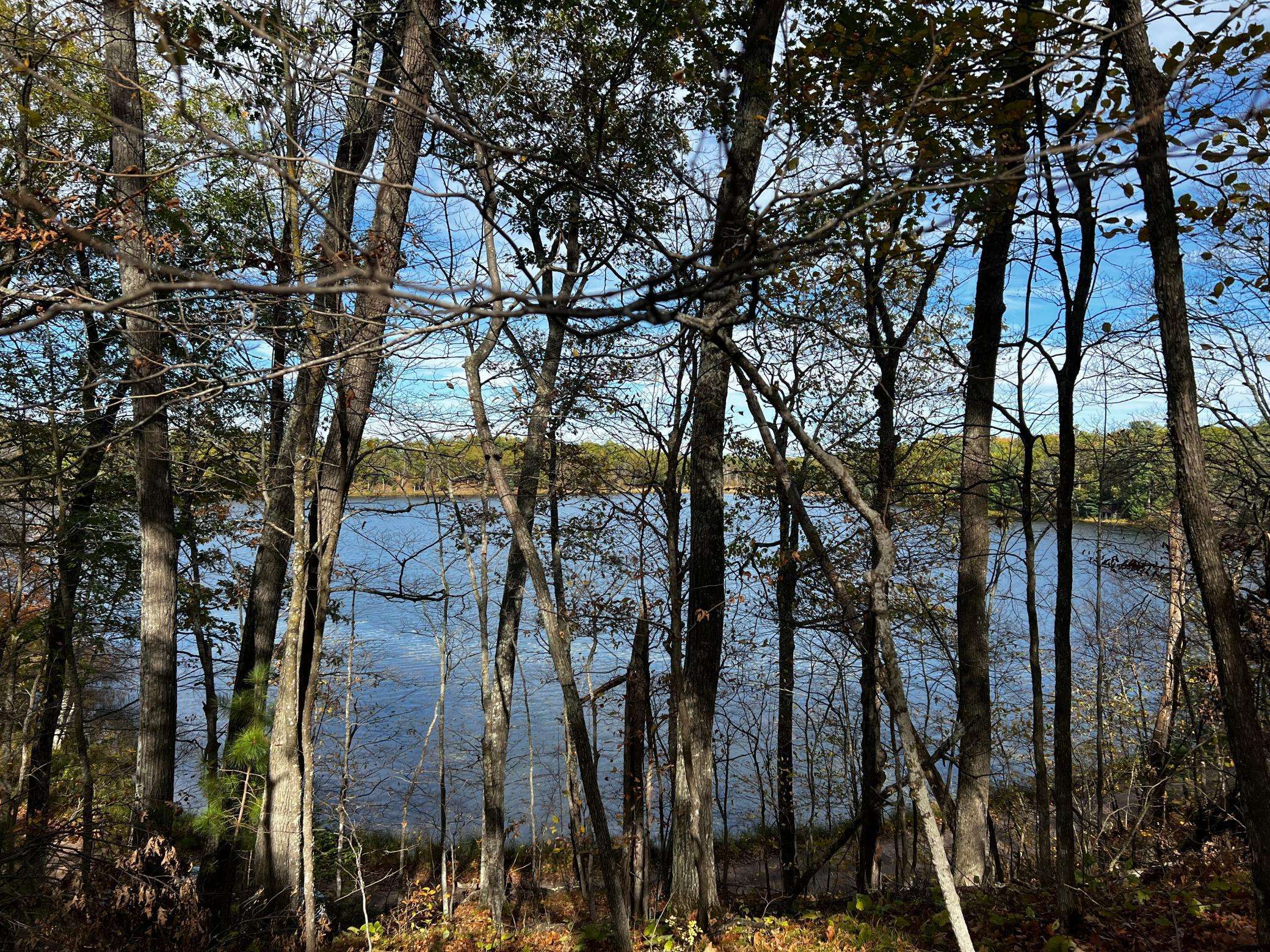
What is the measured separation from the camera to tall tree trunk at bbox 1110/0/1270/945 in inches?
151

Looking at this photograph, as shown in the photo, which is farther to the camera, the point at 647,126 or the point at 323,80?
the point at 647,126

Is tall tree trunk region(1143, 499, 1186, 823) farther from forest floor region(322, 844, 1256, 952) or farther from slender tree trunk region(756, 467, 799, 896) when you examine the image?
slender tree trunk region(756, 467, 799, 896)

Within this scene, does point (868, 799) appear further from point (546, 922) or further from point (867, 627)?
point (546, 922)

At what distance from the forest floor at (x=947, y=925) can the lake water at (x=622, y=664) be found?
2.61m

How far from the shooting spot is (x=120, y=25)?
6766 mm

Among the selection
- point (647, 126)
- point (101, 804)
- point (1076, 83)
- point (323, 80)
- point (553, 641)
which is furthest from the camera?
point (101, 804)

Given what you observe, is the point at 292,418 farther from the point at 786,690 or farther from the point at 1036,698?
the point at 1036,698

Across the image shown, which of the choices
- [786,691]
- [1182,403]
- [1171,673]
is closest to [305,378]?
[1182,403]

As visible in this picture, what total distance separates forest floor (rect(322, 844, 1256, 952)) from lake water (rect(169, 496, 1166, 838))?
2.61 m

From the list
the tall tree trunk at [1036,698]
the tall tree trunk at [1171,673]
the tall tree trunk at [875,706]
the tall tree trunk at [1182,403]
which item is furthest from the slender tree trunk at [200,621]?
the tall tree trunk at [1171,673]

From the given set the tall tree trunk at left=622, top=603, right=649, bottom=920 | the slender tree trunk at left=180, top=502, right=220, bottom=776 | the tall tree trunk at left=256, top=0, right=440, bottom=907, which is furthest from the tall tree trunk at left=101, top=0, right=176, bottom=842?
the tall tree trunk at left=622, top=603, right=649, bottom=920

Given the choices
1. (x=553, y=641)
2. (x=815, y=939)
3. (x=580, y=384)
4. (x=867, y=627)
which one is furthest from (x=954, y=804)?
(x=580, y=384)

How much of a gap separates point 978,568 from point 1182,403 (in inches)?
162

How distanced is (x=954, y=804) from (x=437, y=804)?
10.9 meters
